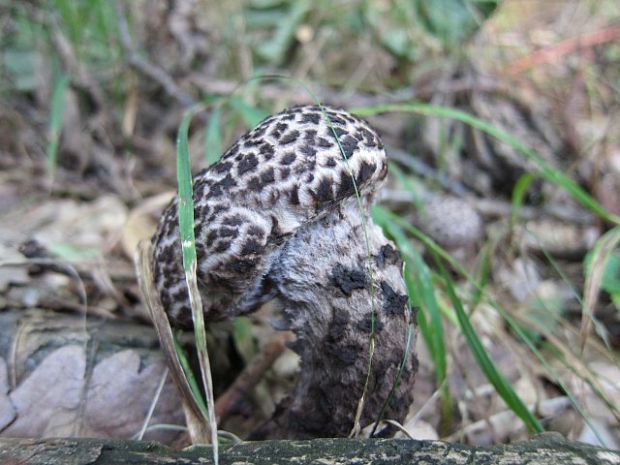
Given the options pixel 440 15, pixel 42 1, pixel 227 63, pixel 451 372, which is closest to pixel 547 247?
pixel 451 372

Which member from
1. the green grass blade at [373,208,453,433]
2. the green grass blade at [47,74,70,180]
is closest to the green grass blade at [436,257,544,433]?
the green grass blade at [373,208,453,433]

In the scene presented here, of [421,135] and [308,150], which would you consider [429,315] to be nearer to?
[308,150]

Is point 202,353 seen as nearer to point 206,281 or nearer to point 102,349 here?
point 206,281

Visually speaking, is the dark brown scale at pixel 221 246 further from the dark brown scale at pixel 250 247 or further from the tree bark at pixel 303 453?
the tree bark at pixel 303 453

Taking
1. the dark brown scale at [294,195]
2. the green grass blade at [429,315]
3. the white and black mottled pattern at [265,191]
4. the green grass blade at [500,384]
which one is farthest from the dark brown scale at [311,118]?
the green grass blade at [500,384]

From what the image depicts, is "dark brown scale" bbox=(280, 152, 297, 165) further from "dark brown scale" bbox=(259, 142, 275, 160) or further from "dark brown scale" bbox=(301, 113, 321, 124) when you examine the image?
"dark brown scale" bbox=(301, 113, 321, 124)
